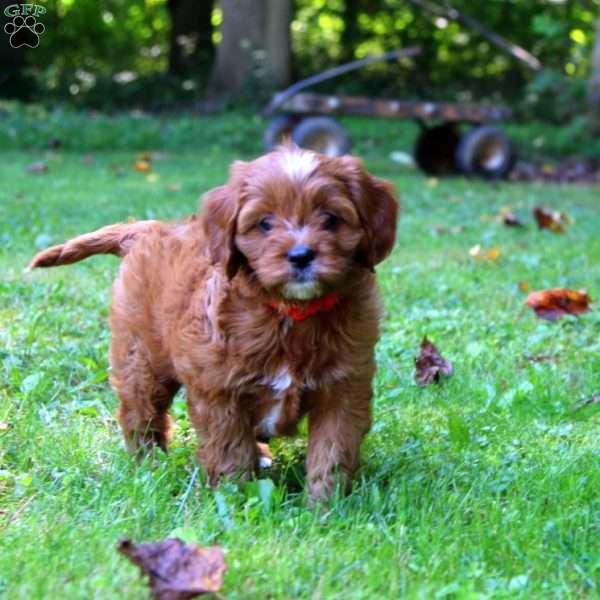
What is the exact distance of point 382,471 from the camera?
12.3 feet

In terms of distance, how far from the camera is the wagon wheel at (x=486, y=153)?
1515 cm

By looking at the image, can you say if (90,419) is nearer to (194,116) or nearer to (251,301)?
(251,301)

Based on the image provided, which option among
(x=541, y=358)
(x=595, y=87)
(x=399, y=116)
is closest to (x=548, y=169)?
(x=595, y=87)

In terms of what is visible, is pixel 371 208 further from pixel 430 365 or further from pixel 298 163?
pixel 430 365

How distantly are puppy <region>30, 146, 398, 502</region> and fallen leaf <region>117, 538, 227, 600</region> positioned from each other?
2.84ft

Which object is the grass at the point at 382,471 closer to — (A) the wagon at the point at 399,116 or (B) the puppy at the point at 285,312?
(B) the puppy at the point at 285,312

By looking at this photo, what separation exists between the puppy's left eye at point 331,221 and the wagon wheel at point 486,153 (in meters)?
12.0

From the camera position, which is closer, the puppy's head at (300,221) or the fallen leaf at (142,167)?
the puppy's head at (300,221)

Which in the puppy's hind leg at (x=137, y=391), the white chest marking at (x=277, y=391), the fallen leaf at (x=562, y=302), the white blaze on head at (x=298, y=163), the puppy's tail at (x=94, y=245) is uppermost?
the white blaze on head at (x=298, y=163)

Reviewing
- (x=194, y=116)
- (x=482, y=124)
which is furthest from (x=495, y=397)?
(x=194, y=116)

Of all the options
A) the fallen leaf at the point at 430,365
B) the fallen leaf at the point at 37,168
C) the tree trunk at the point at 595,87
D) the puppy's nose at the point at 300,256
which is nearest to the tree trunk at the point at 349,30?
the tree trunk at the point at 595,87

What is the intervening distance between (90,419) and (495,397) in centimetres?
181

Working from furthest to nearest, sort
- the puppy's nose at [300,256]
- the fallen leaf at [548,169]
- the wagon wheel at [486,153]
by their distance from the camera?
the fallen leaf at [548,169] < the wagon wheel at [486,153] < the puppy's nose at [300,256]

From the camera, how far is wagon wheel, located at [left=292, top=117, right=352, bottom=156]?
47.1 ft
